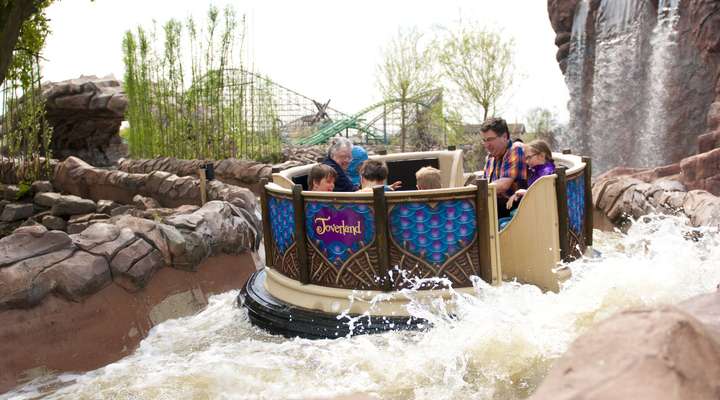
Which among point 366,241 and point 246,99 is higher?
point 246,99

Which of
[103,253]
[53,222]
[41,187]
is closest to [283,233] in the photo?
[103,253]

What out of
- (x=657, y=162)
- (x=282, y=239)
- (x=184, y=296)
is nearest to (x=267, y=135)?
(x=657, y=162)

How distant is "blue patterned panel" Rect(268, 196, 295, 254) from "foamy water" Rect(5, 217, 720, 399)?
2.08 feet

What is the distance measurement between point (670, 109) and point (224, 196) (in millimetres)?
8997

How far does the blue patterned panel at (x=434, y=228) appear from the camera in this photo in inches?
159

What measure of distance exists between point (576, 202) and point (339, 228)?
161 cm

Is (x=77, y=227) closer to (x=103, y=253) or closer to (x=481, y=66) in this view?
(x=103, y=253)

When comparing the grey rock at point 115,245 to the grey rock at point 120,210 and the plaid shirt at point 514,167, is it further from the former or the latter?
the grey rock at point 120,210

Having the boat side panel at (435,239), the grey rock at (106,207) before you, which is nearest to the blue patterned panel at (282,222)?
the boat side panel at (435,239)

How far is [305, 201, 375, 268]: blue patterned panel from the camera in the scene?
13.6ft

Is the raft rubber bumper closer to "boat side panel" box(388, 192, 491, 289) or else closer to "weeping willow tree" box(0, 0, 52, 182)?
"boat side panel" box(388, 192, 491, 289)

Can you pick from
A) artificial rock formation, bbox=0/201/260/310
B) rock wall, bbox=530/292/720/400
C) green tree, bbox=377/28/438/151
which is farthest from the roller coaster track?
rock wall, bbox=530/292/720/400

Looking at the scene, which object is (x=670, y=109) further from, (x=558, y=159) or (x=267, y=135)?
(x=267, y=135)

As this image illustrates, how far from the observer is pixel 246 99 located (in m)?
17.2
